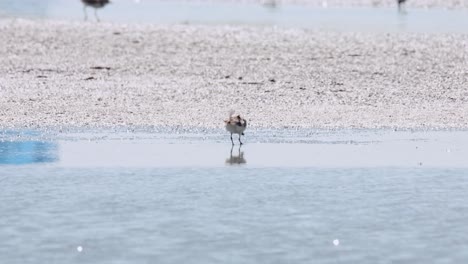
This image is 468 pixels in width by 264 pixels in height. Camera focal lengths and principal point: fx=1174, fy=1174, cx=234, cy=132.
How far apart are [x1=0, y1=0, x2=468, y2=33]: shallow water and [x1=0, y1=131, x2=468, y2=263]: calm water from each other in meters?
13.4

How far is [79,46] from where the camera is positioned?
21172mm

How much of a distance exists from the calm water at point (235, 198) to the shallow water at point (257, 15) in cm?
1342

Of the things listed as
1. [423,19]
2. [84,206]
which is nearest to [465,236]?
[84,206]

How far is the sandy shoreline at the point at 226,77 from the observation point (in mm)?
14344

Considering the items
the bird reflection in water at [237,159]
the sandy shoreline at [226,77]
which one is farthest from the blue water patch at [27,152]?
the bird reflection in water at [237,159]

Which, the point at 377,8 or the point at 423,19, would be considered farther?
the point at 377,8

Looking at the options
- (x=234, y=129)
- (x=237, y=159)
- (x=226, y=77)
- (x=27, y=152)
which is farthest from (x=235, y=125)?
(x=226, y=77)

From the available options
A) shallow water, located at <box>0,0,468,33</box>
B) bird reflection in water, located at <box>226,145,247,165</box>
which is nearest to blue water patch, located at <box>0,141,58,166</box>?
bird reflection in water, located at <box>226,145,247,165</box>

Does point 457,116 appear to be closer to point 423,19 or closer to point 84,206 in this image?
point 84,206

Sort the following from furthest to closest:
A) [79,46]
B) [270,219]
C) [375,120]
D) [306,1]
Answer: [306,1], [79,46], [375,120], [270,219]

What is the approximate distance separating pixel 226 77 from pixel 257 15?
1344 centimetres

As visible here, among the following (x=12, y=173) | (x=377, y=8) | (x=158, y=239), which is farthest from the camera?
(x=377, y=8)

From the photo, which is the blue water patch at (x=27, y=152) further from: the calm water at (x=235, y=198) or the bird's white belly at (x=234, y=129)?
the bird's white belly at (x=234, y=129)

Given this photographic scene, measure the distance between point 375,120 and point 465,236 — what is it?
5.68 meters
